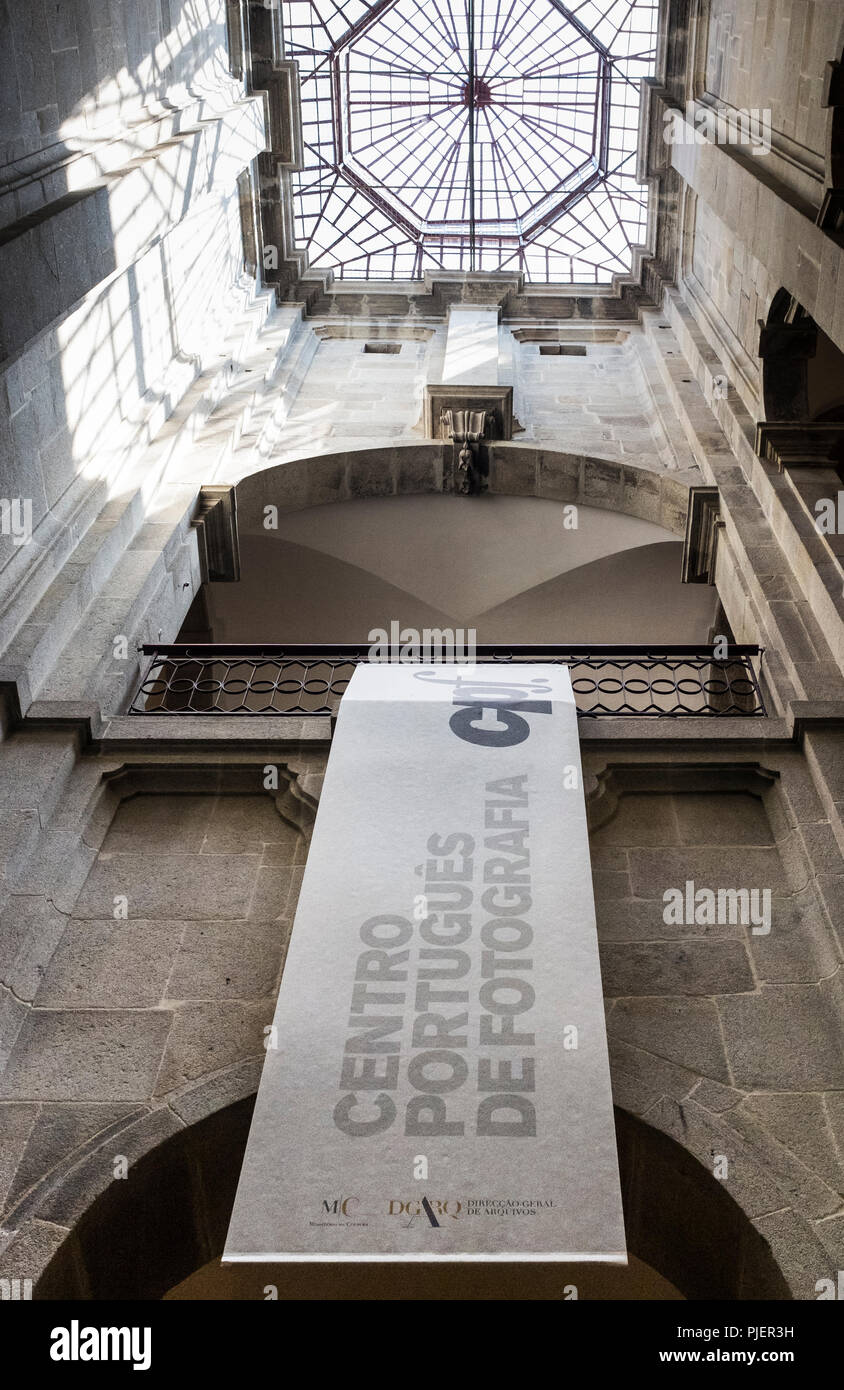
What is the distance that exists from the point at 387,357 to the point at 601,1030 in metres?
11.6

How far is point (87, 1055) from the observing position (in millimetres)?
5551

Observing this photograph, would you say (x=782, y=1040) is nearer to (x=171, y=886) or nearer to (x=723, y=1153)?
(x=723, y=1153)

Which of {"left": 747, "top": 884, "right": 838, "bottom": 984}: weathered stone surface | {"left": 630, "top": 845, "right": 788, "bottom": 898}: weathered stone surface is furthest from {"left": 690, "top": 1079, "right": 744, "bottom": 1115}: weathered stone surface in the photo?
{"left": 630, "top": 845, "right": 788, "bottom": 898}: weathered stone surface

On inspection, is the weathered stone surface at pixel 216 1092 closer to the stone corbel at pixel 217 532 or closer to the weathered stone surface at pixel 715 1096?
the weathered stone surface at pixel 715 1096

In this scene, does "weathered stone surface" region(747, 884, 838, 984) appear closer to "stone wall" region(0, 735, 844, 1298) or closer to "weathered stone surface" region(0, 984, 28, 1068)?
"stone wall" region(0, 735, 844, 1298)

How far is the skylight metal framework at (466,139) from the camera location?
1797 cm

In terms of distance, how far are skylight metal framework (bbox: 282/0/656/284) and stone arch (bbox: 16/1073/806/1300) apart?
15152 mm

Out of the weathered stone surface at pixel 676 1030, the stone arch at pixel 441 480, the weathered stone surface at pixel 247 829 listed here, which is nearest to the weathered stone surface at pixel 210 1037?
the weathered stone surface at pixel 247 829

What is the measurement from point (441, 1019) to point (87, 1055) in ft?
5.91

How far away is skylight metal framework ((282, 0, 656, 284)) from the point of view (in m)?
18.0

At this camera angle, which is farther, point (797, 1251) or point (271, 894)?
point (271, 894)

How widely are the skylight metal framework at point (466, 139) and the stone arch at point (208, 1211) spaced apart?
1515cm

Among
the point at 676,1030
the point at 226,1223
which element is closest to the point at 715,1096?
the point at 676,1030

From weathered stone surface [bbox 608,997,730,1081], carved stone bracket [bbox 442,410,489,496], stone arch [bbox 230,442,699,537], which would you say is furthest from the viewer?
carved stone bracket [bbox 442,410,489,496]
